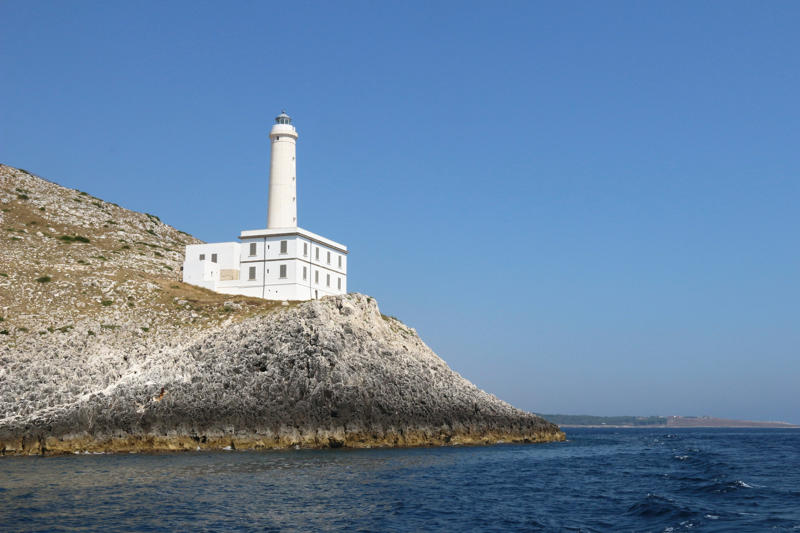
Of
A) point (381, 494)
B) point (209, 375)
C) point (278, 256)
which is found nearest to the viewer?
point (381, 494)

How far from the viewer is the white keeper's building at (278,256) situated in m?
62.8

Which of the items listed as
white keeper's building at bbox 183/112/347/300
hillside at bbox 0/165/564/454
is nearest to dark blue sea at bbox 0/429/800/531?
hillside at bbox 0/165/564/454

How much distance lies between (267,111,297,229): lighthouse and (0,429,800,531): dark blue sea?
2764cm

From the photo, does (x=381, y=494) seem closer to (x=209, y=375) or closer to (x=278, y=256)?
(x=209, y=375)

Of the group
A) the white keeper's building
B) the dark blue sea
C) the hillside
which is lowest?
the dark blue sea

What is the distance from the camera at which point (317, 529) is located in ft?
68.2

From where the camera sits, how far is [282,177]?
6538 cm

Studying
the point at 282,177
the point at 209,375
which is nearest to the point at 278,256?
the point at 282,177

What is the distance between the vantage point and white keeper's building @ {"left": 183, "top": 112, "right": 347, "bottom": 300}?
206ft

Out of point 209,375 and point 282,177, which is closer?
point 209,375

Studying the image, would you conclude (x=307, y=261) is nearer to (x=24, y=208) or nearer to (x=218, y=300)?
(x=218, y=300)

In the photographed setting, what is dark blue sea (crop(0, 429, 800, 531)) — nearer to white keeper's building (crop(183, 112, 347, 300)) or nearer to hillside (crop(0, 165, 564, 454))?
hillside (crop(0, 165, 564, 454))

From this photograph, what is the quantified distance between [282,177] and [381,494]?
4308cm

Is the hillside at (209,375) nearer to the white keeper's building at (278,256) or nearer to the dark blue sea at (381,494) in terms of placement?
the white keeper's building at (278,256)
